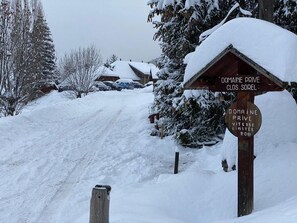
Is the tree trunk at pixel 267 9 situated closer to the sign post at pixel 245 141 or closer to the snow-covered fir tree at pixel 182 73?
the snow-covered fir tree at pixel 182 73

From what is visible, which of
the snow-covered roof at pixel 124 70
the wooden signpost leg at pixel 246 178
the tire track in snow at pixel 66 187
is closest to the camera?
the wooden signpost leg at pixel 246 178

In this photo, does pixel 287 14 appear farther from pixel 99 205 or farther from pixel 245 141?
pixel 99 205

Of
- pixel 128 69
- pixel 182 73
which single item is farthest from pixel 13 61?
pixel 128 69

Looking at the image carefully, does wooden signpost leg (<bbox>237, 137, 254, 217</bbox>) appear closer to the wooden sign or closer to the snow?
the snow

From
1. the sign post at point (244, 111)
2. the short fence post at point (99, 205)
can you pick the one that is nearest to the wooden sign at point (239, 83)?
the sign post at point (244, 111)

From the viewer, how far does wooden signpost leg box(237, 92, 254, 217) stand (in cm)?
551

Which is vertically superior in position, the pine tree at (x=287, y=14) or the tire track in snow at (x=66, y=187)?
the pine tree at (x=287, y=14)

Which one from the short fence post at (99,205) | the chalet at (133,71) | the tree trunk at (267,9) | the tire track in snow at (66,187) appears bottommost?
the tire track in snow at (66,187)

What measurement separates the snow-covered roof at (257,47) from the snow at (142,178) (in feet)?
5.95

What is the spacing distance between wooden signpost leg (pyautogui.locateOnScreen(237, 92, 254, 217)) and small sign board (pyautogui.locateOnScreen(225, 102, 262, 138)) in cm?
7

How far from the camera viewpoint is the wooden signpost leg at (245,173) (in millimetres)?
5508

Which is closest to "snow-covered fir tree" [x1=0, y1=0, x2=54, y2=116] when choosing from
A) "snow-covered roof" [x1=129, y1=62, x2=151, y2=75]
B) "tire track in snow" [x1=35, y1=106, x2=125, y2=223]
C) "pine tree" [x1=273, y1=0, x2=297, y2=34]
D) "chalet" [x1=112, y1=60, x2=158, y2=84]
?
"tire track in snow" [x1=35, y1=106, x2=125, y2=223]

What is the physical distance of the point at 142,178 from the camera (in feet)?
29.5

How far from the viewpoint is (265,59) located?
510cm
